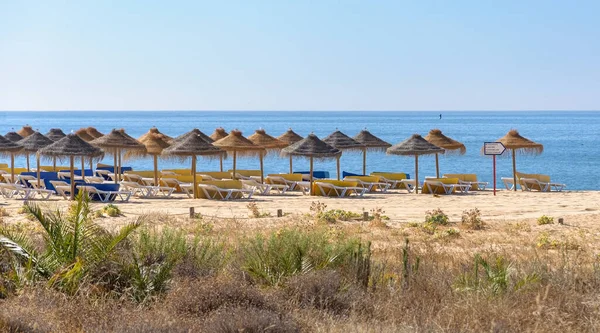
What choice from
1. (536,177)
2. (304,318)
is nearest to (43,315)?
(304,318)

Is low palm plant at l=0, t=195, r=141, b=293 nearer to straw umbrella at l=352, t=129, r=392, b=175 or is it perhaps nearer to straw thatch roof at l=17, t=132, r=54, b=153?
straw thatch roof at l=17, t=132, r=54, b=153

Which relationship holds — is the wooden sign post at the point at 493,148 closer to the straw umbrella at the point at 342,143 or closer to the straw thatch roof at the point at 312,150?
the straw umbrella at the point at 342,143

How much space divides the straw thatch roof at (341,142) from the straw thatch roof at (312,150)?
257 centimetres

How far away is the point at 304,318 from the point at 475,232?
315 inches

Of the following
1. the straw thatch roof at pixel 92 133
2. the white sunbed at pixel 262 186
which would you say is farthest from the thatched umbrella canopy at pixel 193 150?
the straw thatch roof at pixel 92 133

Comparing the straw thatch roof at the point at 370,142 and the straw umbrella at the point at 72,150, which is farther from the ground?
the straw umbrella at the point at 72,150

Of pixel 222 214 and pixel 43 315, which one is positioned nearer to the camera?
pixel 43 315

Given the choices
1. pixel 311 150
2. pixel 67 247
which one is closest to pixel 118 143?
pixel 311 150

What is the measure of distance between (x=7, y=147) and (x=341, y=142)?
10.3 m

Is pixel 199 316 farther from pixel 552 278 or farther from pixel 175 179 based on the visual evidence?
pixel 175 179

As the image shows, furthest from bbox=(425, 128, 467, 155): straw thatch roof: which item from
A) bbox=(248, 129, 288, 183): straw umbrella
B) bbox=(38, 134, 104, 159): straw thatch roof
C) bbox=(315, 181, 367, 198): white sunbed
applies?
bbox=(38, 134, 104, 159): straw thatch roof

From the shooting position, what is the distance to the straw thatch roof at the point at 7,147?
900 inches

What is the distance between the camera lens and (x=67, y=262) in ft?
23.0

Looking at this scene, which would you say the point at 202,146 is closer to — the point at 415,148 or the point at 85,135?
the point at 415,148
